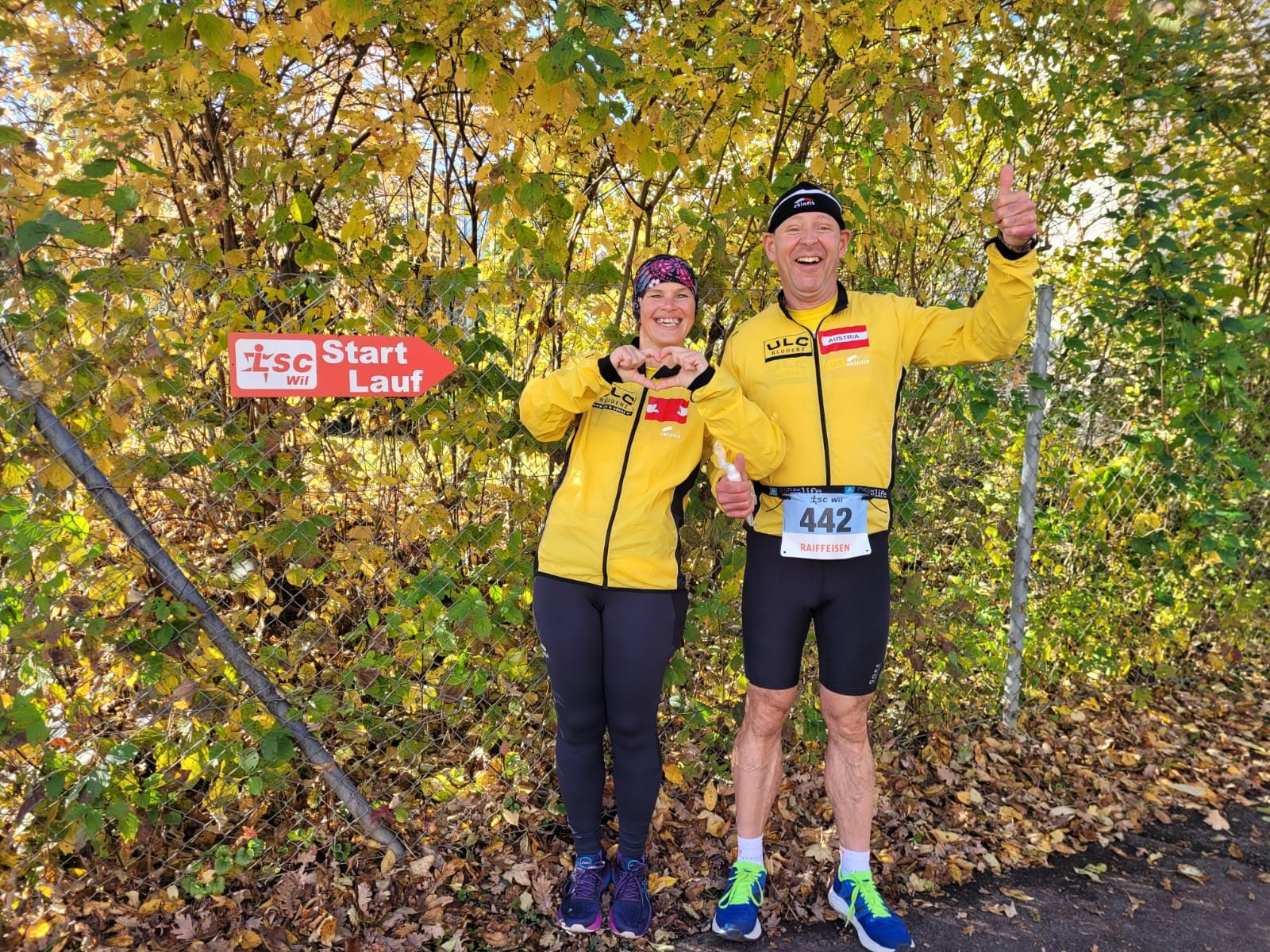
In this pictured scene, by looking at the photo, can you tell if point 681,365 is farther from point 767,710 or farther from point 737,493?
point 767,710

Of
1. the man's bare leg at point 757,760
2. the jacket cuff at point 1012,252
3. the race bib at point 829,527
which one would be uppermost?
the jacket cuff at point 1012,252

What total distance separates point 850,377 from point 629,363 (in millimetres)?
725

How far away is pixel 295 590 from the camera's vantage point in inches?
117

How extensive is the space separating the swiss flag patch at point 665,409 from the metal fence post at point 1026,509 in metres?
1.93

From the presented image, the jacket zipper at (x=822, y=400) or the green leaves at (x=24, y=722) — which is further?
the jacket zipper at (x=822, y=400)

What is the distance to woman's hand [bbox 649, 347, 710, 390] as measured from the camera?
2092 mm

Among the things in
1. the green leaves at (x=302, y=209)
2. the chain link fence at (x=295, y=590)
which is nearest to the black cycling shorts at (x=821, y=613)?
the chain link fence at (x=295, y=590)

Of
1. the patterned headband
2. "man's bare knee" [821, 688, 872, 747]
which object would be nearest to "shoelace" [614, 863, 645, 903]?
"man's bare knee" [821, 688, 872, 747]

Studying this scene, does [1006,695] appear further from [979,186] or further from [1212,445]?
[979,186]

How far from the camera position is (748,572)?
247cm

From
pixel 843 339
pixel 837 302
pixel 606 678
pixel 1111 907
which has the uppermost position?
pixel 837 302

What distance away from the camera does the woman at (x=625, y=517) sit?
220 centimetres

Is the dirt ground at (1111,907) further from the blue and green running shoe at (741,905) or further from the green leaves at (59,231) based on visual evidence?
the green leaves at (59,231)

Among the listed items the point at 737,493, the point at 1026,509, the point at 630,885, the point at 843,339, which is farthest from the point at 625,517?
the point at 1026,509
